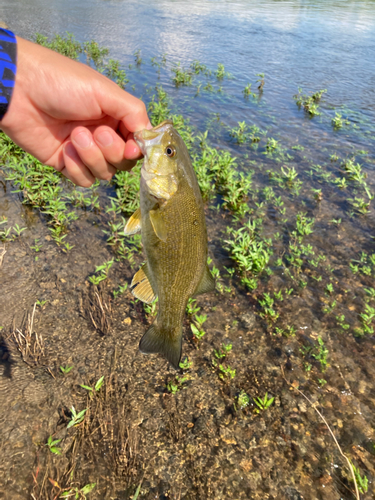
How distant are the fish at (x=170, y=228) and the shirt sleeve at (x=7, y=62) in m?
1.23

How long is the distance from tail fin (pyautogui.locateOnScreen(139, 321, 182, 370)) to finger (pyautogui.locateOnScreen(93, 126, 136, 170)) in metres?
1.69

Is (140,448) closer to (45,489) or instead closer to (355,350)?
(45,489)

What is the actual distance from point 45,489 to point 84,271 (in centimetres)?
311

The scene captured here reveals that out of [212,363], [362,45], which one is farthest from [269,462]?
[362,45]

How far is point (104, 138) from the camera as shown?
296 cm

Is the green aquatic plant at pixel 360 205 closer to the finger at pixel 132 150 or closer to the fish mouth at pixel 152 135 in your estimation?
the finger at pixel 132 150

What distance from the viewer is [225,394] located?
385 cm

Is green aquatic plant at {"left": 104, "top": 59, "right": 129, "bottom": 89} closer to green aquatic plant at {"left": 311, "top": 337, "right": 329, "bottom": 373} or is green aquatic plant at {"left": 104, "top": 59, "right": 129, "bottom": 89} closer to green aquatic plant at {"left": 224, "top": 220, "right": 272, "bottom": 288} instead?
green aquatic plant at {"left": 224, "top": 220, "right": 272, "bottom": 288}

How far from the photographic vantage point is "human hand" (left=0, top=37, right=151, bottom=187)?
9.14ft

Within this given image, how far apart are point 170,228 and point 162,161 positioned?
55 centimetres

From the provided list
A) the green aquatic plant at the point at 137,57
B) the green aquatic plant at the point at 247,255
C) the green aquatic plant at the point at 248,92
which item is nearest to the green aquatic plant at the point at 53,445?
the green aquatic plant at the point at 247,255

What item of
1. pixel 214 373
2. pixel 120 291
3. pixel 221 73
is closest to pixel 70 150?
pixel 120 291

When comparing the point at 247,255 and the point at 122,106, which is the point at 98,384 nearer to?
the point at 122,106

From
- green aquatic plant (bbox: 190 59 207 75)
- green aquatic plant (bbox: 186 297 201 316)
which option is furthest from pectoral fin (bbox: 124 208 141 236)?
green aquatic plant (bbox: 190 59 207 75)
